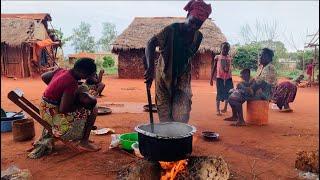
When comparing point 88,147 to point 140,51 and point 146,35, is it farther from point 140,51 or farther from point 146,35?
point 146,35

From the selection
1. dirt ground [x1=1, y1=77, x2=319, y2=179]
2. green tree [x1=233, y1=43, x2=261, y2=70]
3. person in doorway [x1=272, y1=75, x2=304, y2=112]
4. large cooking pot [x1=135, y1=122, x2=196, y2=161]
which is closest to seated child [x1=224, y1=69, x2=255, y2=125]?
dirt ground [x1=1, y1=77, x2=319, y2=179]

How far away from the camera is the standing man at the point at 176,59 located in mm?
4016

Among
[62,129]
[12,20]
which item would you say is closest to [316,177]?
[62,129]

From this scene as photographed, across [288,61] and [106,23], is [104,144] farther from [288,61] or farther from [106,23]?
[106,23]

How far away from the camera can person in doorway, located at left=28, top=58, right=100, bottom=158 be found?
3945 millimetres

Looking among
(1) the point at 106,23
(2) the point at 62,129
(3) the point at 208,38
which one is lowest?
(2) the point at 62,129

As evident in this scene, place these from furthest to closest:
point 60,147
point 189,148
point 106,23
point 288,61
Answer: point 106,23
point 288,61
point 60,147
point 189,148

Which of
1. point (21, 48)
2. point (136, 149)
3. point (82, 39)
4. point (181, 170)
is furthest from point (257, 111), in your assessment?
point (82, 39)

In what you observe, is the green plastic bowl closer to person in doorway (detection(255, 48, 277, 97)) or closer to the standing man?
the standing man

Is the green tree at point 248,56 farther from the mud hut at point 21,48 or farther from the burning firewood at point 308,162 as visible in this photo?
the burning firewood at point 308,162

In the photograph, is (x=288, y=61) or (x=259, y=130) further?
(x=288, y=61)

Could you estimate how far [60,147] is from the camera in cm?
473

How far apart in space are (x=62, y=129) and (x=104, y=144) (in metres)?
0.89

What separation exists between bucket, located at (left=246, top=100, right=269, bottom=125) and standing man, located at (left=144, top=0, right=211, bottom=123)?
7.69 feet
